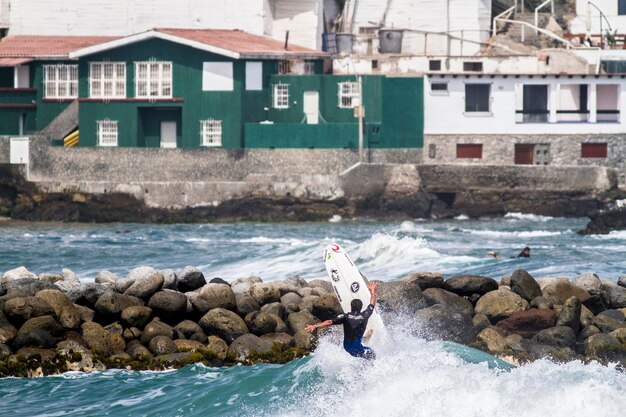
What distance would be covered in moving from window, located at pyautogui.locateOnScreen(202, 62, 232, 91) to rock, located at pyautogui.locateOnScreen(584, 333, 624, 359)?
1285 inches

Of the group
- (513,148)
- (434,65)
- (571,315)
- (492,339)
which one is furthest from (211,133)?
(492,339)

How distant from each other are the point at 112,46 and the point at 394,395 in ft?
122

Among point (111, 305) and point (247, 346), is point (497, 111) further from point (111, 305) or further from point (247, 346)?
point (247, 346)

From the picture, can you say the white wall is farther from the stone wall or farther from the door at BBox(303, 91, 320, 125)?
the door at BBox(303, 91, 320, 125)

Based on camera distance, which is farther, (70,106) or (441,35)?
(441,35)

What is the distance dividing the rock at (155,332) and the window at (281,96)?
3156cm

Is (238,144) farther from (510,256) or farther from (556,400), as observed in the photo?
(556,400)

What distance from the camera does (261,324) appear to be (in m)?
27.0

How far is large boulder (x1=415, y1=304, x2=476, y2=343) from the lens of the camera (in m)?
26.6

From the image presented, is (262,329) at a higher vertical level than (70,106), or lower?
lower

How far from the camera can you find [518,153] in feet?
190

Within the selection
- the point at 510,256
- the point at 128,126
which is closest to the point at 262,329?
the point at 510,256

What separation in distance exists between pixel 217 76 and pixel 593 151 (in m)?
14.1

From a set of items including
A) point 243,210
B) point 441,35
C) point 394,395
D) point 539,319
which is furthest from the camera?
point 441,35
